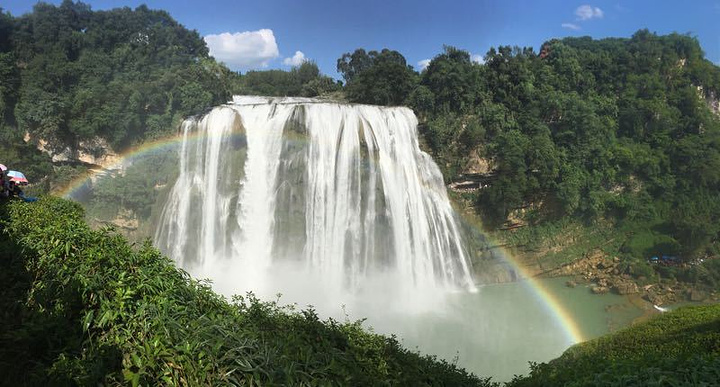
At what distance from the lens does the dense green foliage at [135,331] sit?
2.45m

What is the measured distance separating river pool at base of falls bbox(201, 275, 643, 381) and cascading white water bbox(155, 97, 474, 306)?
123cm

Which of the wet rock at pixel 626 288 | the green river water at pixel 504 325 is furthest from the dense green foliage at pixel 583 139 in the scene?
the green river water at pixel 504 325

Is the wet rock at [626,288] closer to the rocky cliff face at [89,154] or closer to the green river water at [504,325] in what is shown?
the green river water at [504,325]

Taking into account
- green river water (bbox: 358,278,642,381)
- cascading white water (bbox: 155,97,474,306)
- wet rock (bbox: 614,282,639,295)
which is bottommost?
green river water (bbox: 358,278,642,381)

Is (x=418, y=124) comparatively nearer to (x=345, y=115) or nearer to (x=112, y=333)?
(x=345, y=115)

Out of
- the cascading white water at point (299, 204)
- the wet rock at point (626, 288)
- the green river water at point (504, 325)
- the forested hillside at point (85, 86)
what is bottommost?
the green river water at point (504, 325)

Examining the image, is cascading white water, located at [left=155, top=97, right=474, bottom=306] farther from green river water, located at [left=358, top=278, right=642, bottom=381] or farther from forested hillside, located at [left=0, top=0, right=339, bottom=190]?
forested hillside, located at [left=0, top=0, right=339, bottom=190]

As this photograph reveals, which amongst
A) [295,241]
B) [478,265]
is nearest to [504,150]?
[478,265]

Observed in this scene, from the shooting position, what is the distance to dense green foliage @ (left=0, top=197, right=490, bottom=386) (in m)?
2.45

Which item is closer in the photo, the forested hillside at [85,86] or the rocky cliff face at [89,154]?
the forested hillside at [85,86]

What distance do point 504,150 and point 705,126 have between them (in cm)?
1317

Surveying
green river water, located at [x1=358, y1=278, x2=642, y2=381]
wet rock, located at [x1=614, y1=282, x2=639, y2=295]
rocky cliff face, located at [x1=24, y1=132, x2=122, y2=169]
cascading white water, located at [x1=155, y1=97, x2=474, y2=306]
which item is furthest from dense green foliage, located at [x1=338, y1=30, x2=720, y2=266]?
rocky cliff face, located at [x1=24, y1=132, x2=122, y2=169]

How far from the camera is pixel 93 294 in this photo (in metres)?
3.06

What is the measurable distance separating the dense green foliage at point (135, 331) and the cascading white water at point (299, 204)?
11778 mm
